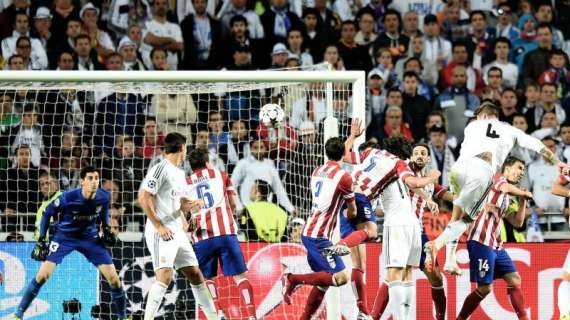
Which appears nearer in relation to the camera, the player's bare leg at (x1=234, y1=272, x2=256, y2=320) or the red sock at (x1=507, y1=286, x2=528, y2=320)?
the player's bare leg at (x1=234, y1=272, x2=256, y2=320)

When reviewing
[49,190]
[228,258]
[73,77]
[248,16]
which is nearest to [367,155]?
[228,258]

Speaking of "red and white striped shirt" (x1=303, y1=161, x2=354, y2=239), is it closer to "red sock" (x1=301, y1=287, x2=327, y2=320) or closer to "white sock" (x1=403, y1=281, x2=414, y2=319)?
"red sock" (x1=301, y1=287, x2=327, y2=320)

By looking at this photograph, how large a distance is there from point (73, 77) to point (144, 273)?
2.60 metres

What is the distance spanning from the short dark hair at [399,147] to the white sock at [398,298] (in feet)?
4.23

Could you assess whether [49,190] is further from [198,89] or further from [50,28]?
[50,28]

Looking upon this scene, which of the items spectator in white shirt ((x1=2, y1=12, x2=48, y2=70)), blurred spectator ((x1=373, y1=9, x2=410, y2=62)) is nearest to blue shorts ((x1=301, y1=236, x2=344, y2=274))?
blurred spectator ((x1=373, y1=9, x2=410, y2=62))

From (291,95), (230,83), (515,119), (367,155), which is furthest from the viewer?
(515,119)

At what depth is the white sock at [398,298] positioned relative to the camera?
41.9ft

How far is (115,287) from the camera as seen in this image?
14164mm

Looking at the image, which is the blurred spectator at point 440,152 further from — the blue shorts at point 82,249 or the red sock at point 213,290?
the blue shorts at point 82,249

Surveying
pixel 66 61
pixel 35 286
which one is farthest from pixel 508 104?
pixel 35 286

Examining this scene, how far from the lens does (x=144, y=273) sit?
47.8 feet

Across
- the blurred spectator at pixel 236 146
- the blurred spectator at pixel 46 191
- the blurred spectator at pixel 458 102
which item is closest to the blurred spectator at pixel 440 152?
the blurred spectator at pixel 458 102

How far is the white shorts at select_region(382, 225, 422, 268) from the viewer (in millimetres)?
12828
